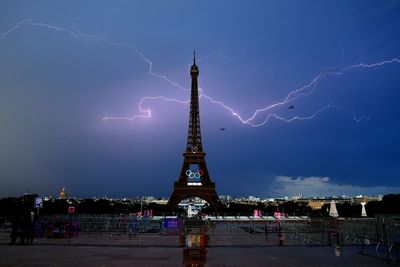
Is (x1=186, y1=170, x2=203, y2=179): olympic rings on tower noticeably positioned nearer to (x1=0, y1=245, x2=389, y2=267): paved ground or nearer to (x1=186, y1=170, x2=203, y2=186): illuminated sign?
(x1=186, y1=170, x2=203, y2=186): illuminated sign

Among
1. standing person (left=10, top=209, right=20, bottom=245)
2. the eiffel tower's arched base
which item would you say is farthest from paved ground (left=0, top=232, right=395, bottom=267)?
the eiffel tower's arched base

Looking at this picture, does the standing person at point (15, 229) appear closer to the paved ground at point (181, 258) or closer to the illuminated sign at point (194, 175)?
the paved ground at point (181, 258)

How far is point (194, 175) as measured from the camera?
72625 millimetres

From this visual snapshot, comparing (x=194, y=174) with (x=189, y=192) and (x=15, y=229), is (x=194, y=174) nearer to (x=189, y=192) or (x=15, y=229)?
(x=189, y=192)

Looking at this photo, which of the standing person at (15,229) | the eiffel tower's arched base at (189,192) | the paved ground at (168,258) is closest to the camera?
the paved ground at (168,258)

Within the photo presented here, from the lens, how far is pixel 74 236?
951 inches

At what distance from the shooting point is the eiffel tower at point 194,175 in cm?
7050

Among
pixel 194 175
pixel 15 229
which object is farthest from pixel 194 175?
pixel 15 229

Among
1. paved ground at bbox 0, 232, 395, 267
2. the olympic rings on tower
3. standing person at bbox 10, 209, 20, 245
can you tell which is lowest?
paved ground at bbox 0, 232, 395, 267

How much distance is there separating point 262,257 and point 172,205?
190 feet

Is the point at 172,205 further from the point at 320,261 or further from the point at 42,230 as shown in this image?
the point at 320,261

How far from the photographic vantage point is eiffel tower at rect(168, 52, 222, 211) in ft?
231

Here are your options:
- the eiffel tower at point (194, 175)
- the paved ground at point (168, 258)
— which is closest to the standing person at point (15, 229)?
the paved ground at point (168, 258)

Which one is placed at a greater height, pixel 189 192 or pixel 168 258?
pixel 189 192
